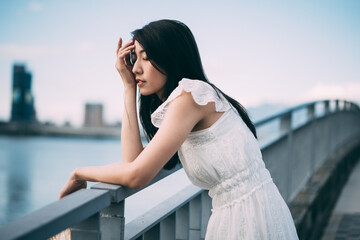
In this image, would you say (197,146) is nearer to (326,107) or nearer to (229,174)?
(229,174)

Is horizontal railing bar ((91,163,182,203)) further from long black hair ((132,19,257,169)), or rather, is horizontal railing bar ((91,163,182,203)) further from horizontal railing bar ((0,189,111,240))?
long black hair ((132,19,257,169))

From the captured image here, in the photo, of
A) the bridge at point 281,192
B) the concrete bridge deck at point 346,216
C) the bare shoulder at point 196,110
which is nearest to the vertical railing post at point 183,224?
the bridge at point 281,192

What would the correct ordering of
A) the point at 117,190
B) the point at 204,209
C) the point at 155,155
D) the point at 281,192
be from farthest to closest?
the point at 281,192, the point at 204,209, the point at 155,155, the point at 117,190

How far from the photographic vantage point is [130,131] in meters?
1.77

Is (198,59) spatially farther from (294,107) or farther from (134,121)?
(294,107)

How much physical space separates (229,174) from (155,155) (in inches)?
13.3

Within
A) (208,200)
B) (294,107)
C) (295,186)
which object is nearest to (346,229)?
(295,186)

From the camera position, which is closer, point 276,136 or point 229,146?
point 229,146

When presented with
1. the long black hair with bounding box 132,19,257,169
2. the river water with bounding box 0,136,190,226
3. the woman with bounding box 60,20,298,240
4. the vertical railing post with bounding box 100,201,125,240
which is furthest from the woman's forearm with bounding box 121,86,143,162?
the river water with bounding box 0,136,190,226

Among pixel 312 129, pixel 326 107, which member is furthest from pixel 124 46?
pixel 326 107

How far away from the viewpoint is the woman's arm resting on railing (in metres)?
1.32

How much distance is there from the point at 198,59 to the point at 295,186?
2.87 m

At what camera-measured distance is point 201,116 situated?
4.93ft

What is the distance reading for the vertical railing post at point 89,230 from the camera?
1.12m
